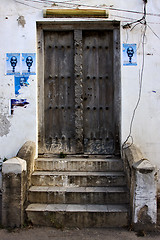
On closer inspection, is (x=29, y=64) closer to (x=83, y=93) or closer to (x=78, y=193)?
(x=83, y=93)

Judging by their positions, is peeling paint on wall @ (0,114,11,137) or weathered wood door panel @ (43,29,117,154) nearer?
peeling paint on wall @ (0,114,11,137)

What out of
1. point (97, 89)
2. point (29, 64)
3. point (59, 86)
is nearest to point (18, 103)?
point (29, 64)

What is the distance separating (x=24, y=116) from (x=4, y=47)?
1.46 meters

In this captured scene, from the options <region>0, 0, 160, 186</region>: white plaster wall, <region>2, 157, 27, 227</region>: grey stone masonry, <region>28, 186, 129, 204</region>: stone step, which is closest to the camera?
<region>2, 157, 27, 227</region>: grey stone masonry

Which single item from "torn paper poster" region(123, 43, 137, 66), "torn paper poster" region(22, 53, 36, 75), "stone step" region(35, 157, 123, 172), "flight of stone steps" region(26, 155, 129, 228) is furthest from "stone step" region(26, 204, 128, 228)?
"torn paper poster" region(123, 43, 137, 66)

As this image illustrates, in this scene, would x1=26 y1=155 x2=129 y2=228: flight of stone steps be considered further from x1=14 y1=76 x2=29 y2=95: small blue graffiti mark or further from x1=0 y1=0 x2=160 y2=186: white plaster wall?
x1=14 y1=76 x2=29 y2=95: small blue graffiti mark

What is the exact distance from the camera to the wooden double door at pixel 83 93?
5375mm

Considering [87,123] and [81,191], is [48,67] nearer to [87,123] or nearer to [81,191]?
[87,123]

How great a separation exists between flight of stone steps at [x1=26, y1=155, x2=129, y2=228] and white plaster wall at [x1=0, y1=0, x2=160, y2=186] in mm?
702

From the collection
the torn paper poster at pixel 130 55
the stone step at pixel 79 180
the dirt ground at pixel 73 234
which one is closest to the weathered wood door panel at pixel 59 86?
the stone step at pixel 79 180

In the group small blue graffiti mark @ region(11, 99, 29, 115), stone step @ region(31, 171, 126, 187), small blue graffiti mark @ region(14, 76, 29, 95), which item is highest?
small blue graffiti mark @ region(14, 76, 29, 95)

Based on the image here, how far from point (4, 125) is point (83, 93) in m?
1.77

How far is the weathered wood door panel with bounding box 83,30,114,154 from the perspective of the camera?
539cm

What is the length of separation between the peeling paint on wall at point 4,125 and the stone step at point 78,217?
5.66 ft
